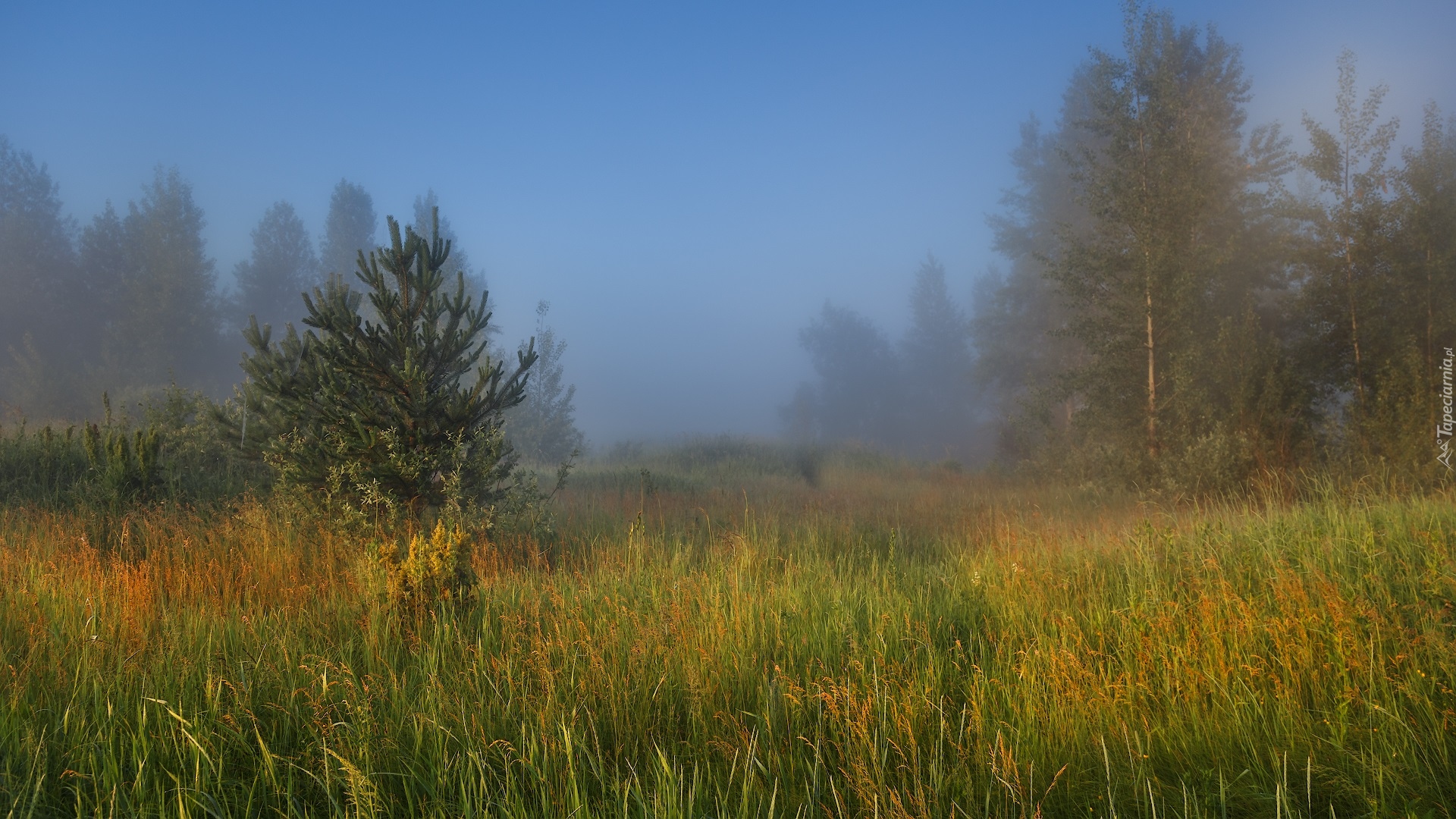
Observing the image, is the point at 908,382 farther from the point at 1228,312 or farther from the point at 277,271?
the point at 277,271

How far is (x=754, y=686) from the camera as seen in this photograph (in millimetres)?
3498

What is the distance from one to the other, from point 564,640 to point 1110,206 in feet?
41.9

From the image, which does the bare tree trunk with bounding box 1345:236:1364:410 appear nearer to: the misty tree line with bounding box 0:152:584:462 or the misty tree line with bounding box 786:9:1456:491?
the misty tree line with bounding box 786:9:1456:491

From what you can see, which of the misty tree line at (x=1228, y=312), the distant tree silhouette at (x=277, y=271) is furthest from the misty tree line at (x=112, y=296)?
the misty tree line at (x=1228, y=312)

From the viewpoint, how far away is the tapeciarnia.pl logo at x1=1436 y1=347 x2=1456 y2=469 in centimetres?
967

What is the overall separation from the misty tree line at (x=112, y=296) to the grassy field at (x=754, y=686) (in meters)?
25.7

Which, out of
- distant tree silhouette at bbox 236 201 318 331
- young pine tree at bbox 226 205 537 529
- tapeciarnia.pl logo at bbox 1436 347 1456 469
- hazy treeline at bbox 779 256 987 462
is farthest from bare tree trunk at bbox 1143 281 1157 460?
distant tree silhouette at bbox 236 201 318 331

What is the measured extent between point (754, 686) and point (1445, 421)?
40.5 ft

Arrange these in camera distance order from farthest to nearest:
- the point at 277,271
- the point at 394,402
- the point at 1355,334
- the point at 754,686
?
the point at 277,271
the point at 1355,334
the point at 394,402
the point at 754,686

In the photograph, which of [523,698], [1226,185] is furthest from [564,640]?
[1226,185]

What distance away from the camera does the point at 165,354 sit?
34.6 m

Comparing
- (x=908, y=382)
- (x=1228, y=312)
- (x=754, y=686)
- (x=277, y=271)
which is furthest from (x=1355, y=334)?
(x=277, y=271)

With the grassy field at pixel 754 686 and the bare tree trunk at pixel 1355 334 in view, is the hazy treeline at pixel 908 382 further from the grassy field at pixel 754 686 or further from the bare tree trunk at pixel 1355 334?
the grassy field at pixel 754 686

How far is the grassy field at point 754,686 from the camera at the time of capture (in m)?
2.50
